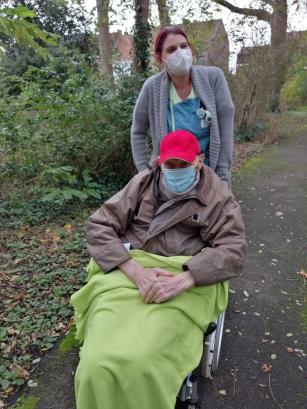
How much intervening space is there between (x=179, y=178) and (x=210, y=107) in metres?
0.65

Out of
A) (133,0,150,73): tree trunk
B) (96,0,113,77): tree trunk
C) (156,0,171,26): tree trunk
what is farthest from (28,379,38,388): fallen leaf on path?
(96,0,113,77): tree trunk

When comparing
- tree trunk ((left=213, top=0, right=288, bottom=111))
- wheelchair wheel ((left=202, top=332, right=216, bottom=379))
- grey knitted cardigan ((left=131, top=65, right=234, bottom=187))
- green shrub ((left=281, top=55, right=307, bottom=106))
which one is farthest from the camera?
green shrub ((left=281, top=55, right=307, bottom=106))

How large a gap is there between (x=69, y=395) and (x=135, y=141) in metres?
1.79

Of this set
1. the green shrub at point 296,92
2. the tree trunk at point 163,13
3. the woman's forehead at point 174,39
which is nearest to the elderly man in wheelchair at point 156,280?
the woman's forehead at point 174,39

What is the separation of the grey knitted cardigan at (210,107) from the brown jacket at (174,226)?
1.37 ft

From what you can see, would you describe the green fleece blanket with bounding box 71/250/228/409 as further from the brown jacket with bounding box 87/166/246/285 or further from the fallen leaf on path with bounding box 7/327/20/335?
the fallen leaf on path with bounding box 7/327/20/335

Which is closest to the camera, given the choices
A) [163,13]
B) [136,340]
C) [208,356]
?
[136,340]

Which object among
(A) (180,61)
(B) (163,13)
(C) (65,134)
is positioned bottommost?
(C) (65,134)

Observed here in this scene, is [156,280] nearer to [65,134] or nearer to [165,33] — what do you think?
[165,33]

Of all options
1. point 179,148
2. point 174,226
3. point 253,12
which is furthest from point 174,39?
point 253,12

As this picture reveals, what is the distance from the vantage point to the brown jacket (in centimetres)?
211

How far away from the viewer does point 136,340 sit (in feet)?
5.48

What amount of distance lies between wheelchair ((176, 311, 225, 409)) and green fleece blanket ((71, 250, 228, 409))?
0.55 ft

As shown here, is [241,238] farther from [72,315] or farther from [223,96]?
[72,315]
